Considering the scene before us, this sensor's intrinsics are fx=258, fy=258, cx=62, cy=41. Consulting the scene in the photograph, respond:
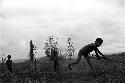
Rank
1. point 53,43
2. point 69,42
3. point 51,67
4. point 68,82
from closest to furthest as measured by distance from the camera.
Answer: point 68,82 < point 51,67 < point 53,43 < point 69,42

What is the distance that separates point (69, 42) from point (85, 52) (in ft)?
214

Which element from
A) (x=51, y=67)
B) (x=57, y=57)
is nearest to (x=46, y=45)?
(x=51, y=67)

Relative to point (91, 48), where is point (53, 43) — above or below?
above

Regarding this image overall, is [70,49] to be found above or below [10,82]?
above

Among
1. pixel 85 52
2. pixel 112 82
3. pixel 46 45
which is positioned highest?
pixel 46 45

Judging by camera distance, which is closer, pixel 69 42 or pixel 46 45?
pixel 46 45

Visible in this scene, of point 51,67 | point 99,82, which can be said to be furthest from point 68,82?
point 51,67

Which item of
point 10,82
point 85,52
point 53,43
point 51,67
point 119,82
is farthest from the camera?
point 53,43

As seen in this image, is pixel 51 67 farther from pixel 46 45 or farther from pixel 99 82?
pixel 46 45

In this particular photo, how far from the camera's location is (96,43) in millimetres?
11273

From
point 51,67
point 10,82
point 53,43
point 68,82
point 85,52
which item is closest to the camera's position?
point 68,82

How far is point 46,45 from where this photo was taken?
193 feet

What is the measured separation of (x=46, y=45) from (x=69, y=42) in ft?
64.1

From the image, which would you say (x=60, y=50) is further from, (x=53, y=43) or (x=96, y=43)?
(x=53, y=43)
